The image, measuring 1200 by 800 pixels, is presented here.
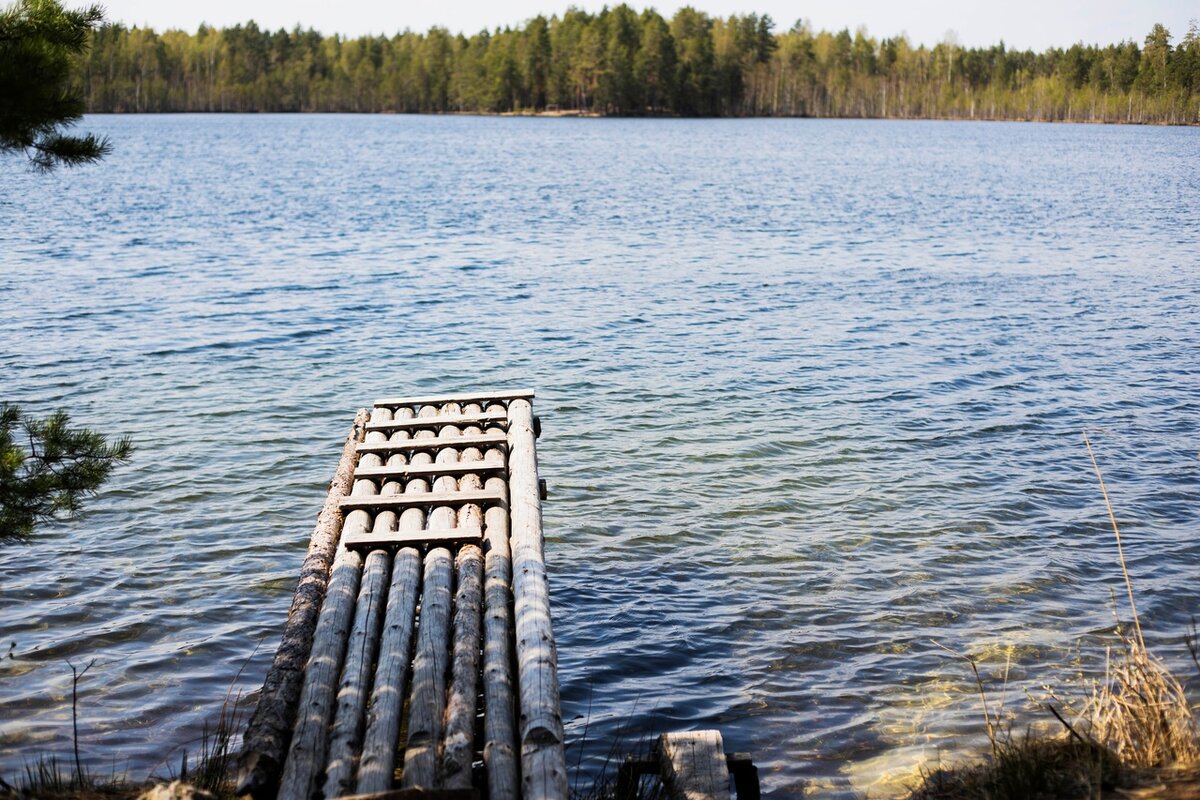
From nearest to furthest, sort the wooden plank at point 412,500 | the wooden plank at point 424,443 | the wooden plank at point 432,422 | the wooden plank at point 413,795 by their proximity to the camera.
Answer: the wooden plank at point 413,795 < the wooden plank at point 412,500 < the wooden plank at point 424,443 < the wooden plank at point 432,422

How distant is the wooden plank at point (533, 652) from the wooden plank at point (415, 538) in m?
0.30

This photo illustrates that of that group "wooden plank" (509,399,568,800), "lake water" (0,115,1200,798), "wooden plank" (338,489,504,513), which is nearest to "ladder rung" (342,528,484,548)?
"wooden plank" (509,399,568,800)

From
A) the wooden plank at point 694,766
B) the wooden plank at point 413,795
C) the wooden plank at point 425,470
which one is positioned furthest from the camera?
the wooden plank at point 425,470

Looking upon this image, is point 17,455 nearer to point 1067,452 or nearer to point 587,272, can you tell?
point 1067,452

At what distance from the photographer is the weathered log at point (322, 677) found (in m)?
4.64

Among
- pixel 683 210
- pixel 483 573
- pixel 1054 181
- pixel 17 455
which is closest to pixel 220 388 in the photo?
pixel 483 573

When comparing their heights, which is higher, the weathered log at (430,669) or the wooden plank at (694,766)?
the weathered log at (430,669)

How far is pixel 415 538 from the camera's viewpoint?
22.9 feet

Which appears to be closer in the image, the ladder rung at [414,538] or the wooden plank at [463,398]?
the ladder rung at [414,538]

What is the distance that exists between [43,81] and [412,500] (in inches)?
149

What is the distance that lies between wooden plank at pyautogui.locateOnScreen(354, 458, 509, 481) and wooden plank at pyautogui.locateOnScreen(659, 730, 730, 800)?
347cm

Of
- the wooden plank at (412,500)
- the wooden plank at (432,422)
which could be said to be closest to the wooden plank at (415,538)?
the wooden plank at (412,500)

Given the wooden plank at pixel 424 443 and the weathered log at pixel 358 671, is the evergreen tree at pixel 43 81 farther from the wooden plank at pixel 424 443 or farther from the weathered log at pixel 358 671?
the wooden plank at pixel 424 443

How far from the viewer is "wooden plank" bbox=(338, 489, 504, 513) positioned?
7.55 meters
